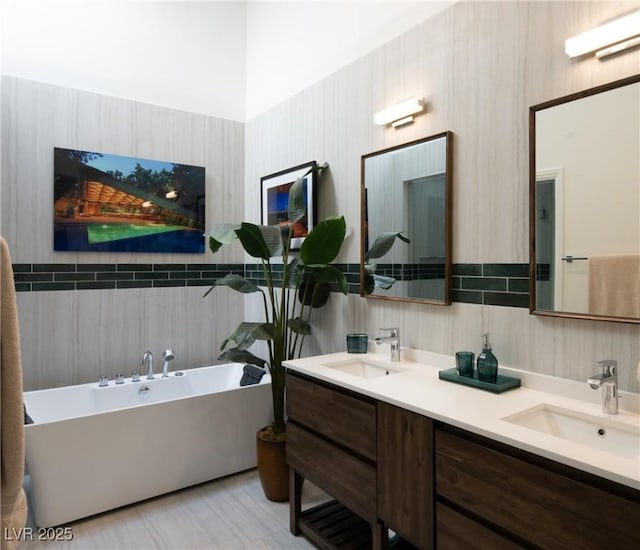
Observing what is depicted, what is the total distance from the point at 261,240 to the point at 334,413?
107cm

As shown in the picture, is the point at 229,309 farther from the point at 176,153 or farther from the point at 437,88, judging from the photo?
the point at 437,88

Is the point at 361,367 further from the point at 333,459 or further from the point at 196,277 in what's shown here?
the point at 196,277

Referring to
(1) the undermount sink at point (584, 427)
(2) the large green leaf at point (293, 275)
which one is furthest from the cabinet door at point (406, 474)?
(2) the large green leaf at point (293, 275)

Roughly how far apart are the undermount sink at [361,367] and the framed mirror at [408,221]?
377 millimetres

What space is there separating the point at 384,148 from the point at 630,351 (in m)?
1.52

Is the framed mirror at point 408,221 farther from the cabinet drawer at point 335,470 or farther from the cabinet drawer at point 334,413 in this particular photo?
the cabinet drawer at point 335,470

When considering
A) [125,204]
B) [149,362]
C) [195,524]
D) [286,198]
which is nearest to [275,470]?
[195,524]

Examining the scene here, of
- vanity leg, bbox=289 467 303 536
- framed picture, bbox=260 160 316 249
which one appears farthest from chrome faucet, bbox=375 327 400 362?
framed picture, bbox=260 160 316 249

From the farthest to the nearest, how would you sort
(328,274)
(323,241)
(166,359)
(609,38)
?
(166,359) < (328,274) < (323,241) < (609,38)

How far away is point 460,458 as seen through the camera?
137cm

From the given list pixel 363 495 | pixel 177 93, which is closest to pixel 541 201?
pixel 363 495

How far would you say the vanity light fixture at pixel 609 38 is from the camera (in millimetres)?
1433

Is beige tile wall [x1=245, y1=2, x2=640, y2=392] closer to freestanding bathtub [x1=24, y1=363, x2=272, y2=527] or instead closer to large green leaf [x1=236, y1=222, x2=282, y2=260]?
large green leaf [x1=236, y1=222, x2=282, y2=260]

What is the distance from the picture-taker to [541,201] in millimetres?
1709
